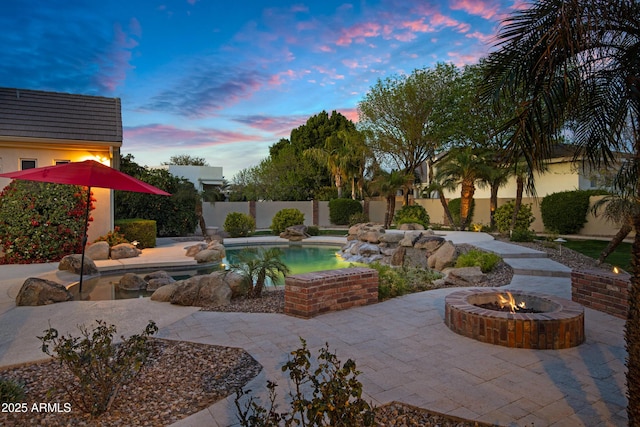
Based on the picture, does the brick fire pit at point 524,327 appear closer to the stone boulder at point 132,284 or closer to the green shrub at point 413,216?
the stone boulder at point 132,284

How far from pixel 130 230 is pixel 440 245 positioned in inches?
408

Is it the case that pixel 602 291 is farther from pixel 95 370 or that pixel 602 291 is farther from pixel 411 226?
pixel 411 226

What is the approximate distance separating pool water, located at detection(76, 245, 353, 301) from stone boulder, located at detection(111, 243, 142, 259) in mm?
1496

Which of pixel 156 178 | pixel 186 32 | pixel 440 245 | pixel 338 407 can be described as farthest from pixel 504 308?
pixel 156 178

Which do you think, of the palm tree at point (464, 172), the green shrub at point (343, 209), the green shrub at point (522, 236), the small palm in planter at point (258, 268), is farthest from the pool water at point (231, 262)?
the green shrub at point (343, 209)

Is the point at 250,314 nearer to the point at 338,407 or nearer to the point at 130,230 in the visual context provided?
the point at 338,407

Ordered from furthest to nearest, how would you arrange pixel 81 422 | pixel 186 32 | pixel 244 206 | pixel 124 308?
pixel 244 206
pixel 186 32
pixel 124 308
pixel 81 422

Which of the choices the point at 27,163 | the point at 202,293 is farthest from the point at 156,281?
the point at 27,163

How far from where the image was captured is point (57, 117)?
12234 mm

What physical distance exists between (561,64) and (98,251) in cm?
1156

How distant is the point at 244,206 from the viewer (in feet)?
83.5

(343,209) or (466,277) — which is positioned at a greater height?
(343,209)

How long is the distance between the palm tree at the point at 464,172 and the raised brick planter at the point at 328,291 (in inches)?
582

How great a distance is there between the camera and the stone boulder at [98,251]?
10.9 meters
